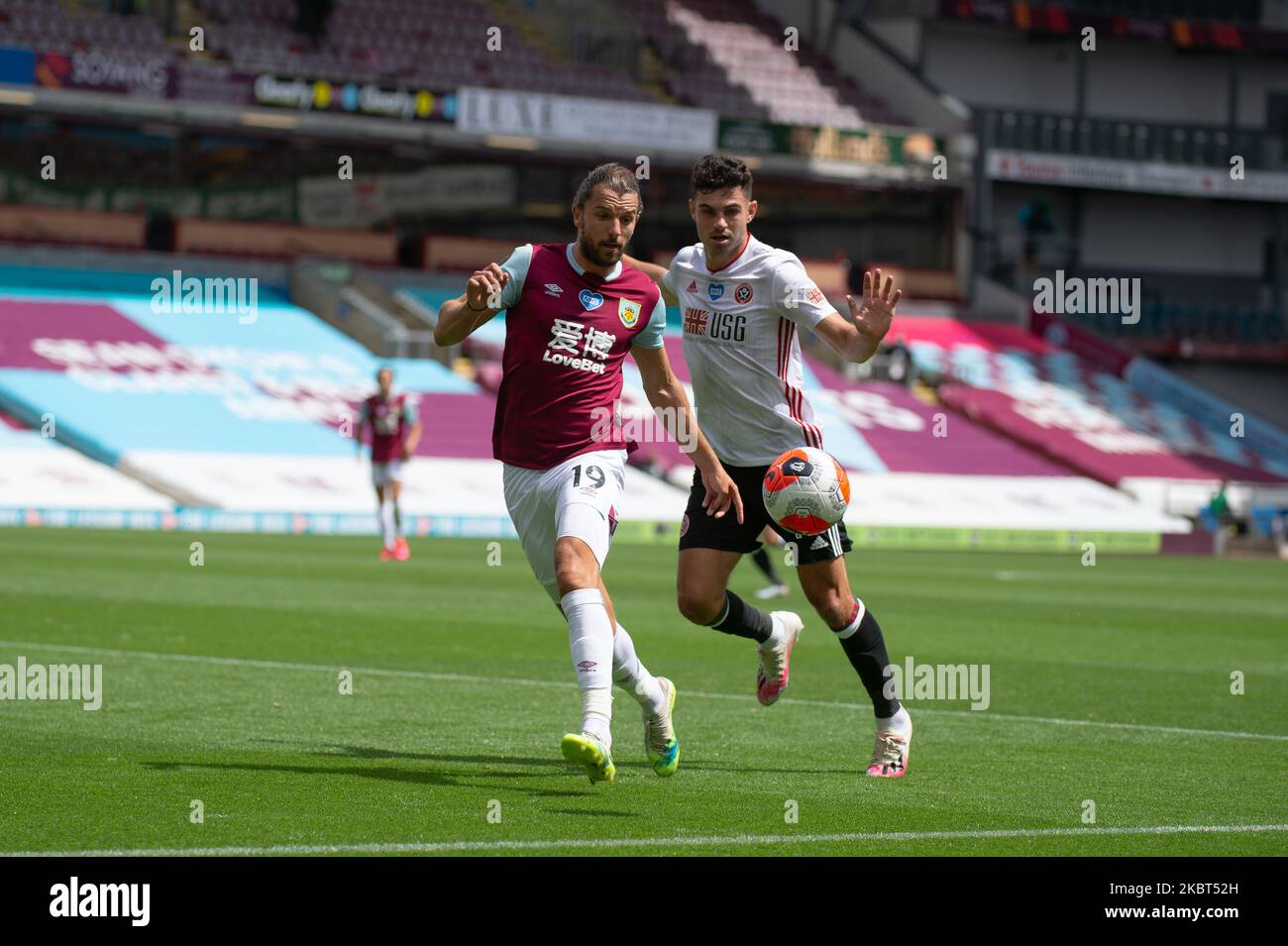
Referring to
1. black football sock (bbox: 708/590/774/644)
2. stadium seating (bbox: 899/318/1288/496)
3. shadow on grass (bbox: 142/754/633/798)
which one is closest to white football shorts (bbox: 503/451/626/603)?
shadow on grass (bbox: 142/754/633/798)

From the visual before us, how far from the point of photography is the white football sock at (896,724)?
846 centimetres

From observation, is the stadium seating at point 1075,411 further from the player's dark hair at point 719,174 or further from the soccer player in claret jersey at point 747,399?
the player's dark hair at point 719,174

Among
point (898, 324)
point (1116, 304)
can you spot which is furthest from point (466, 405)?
point (1116, 304)

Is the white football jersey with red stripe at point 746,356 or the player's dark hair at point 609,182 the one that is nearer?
the player's dark hair at point 609,182

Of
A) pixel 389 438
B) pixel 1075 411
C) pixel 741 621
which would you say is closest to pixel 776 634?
pixel 741 621

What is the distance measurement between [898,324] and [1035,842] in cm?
4432

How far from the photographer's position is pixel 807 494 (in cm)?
841

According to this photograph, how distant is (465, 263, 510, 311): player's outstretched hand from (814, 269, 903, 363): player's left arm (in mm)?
1358

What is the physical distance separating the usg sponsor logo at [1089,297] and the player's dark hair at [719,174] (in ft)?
150

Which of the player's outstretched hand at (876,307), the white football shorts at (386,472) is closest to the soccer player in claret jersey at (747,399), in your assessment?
the player's outstretched hand at (876,307)

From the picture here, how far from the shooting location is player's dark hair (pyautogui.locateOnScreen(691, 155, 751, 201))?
332 inches
